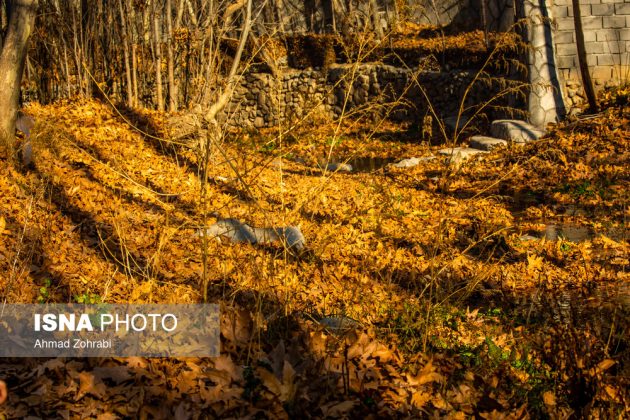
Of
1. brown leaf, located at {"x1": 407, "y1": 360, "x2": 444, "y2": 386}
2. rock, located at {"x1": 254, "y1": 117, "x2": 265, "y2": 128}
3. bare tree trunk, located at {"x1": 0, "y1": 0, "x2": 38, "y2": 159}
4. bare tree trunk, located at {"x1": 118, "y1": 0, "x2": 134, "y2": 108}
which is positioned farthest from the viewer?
rock, located at {"x1": 254, "y1": 117, "x2": 265, "y2": 128}

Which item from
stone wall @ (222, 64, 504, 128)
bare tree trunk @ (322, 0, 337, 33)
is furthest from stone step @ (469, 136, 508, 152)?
bare tree trunk @ (322, 0, 337, 33)

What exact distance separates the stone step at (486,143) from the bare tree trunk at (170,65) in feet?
18.9

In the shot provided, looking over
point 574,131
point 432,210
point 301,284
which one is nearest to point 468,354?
point 301,284

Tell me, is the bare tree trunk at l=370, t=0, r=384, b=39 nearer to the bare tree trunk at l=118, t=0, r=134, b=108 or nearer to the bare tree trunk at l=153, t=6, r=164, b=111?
the bare tree trunk at l=153, t=6, r=164, b=111

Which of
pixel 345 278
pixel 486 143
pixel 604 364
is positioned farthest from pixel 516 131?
pixel 604 364

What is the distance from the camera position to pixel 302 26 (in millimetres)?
23453

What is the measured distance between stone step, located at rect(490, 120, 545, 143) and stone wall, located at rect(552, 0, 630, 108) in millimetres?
1183

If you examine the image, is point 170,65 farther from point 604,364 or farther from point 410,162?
point 604,364

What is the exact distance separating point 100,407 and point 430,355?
5.91 ft

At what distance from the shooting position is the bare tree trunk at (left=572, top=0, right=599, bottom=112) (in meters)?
12.3

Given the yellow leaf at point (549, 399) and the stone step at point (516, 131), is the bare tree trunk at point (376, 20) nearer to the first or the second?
the stone step at point (516, 131)

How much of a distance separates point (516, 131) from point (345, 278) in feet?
25.1

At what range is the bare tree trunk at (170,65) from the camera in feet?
41.8

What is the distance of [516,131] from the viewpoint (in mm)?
12672
